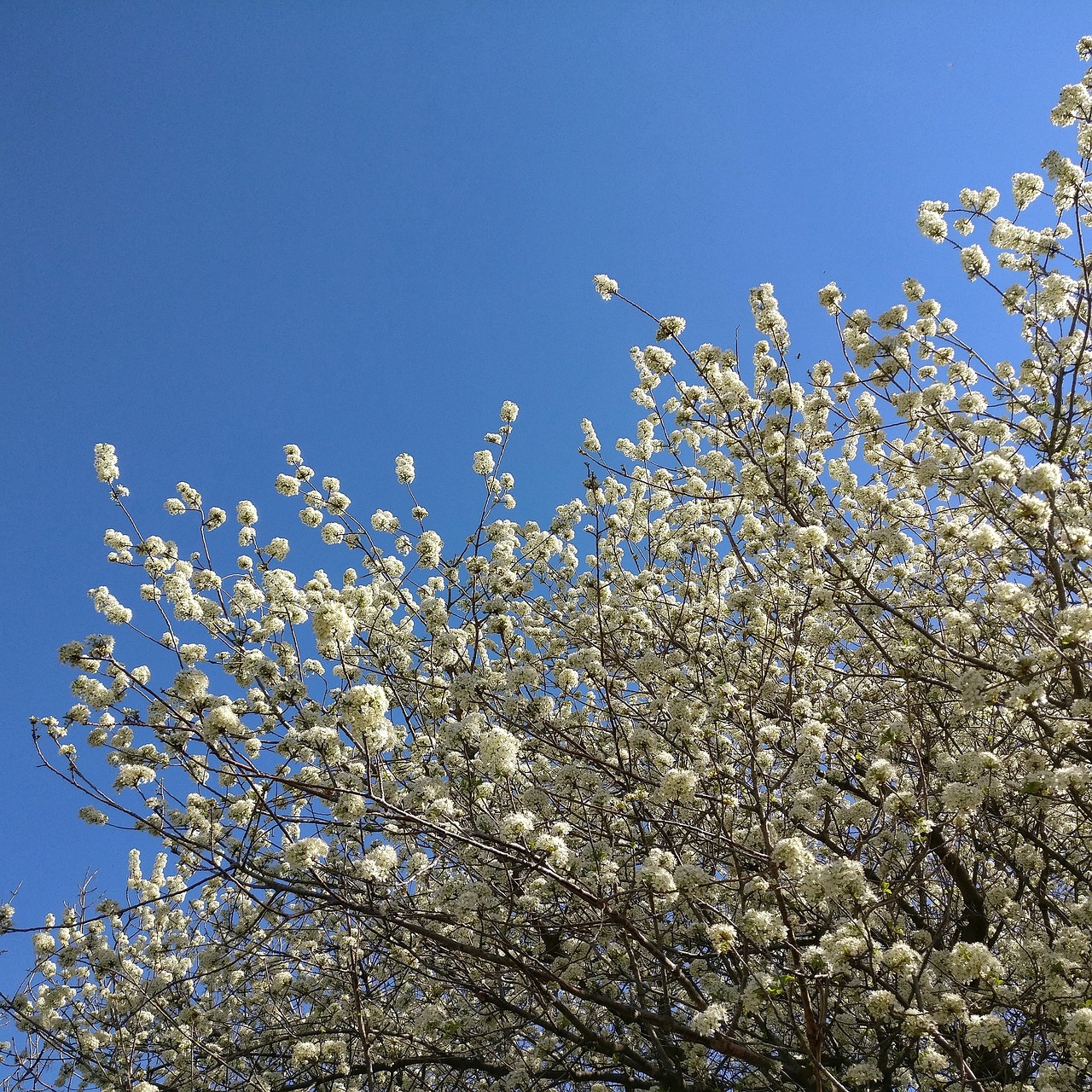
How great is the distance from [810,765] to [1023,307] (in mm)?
3818

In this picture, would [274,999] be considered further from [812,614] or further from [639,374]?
[639,374]

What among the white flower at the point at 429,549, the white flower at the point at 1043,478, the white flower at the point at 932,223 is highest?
the white flower at the point at 932,223

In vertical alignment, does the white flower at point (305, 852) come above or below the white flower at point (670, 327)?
below

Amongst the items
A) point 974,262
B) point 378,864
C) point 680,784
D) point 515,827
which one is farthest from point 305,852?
point 974,262

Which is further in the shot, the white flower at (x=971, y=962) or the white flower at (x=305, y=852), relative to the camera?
the white flower at (x=305, y=852)

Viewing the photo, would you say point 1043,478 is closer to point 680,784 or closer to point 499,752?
point 680,784

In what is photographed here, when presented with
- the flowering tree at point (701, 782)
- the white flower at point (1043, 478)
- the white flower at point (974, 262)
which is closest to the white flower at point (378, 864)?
the flowering tree at point (701, 782)

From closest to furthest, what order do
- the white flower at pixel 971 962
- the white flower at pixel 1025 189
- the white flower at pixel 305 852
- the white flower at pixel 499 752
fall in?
the white flower at pixel 971 962 → the white flower at pixel 305 852 → the white flower at pixel 499 752 → the white flower at pixel 1025 189

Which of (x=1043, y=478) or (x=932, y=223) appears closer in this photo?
(x=1043, y=478)

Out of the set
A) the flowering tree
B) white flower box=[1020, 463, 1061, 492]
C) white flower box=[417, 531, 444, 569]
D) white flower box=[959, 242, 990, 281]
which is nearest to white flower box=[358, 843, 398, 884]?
the flowering tree

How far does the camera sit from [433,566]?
676cm

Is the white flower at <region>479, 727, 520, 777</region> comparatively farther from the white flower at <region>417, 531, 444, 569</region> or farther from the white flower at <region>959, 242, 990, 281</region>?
the white flower at <region>959, 242, 990, 281</region>

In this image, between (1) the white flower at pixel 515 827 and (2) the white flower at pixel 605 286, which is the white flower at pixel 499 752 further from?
(2) the white flower at pixel 605 286

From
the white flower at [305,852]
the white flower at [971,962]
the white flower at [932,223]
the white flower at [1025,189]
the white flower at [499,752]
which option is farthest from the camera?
the white flower at [932,223]
